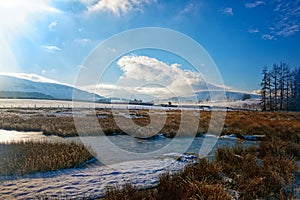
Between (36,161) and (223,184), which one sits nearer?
(223,184)

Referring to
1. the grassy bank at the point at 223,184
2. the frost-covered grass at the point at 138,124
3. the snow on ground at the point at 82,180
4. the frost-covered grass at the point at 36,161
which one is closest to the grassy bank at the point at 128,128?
the frost-covered grass at the point at 138,124

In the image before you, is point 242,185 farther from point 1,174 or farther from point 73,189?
point 1,174

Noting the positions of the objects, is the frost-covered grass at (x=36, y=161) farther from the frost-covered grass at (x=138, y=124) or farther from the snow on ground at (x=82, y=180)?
the frost-covered grass at (x=138, y=124)

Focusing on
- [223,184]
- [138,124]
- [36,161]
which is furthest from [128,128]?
[223,184]

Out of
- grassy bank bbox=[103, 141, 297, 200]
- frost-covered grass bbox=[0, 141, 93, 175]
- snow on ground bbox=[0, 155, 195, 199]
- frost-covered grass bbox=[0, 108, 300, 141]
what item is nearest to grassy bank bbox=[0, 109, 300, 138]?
frost-covered grass bbox=[0, 108, 300, 141]

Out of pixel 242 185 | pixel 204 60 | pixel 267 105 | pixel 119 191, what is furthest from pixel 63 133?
pixel 267 105

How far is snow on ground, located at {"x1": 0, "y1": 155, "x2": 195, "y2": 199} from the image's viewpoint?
4355 mm

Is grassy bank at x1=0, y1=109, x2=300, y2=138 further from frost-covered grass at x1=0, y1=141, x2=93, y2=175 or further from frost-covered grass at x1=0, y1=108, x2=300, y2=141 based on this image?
frost-covered grass at x1=0, y1=141, x2=93, y2=175

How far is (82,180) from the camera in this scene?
5.07 meters

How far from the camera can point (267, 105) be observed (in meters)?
57.3

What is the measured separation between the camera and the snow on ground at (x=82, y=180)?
14.3 feet

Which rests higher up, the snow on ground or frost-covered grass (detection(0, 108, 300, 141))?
frost-covered grass (detection(0, 108, 300, 141))

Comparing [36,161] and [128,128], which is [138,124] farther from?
[36,161]

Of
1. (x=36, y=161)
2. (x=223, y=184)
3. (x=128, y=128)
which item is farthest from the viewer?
(x=128, y=128)
